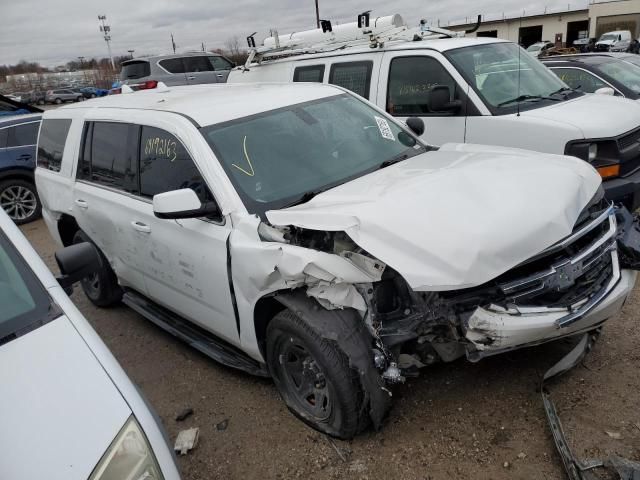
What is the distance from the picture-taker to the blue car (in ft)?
28.5

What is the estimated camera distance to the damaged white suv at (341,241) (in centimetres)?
240

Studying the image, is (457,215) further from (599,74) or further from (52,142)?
(599,74)

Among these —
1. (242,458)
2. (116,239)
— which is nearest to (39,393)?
(242,458)

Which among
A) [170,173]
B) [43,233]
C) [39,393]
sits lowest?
[43,233]

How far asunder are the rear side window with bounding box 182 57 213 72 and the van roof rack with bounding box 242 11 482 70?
26.2 feet

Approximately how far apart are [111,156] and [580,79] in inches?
272

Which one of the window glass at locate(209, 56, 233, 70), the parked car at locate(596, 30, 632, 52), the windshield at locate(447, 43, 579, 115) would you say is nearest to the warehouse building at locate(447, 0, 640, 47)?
the parked car at locate(596, 30, 632, 52)

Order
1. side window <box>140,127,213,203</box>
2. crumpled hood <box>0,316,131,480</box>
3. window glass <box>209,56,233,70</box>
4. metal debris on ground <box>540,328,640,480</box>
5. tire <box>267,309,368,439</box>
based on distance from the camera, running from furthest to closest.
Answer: window glass <box>209,56,233,70</box> → side window <box>140,127,213,203</box> → tire <box>267,309,368,439</box> → metal debris on ground <box>540,328,640,480</box> → crumpled hood <box>0,316,131,480</box>

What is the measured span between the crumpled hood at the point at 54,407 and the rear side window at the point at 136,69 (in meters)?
13.5

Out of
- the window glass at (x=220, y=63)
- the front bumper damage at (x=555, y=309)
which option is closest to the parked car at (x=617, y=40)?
the window glass at (x=220, y=63)

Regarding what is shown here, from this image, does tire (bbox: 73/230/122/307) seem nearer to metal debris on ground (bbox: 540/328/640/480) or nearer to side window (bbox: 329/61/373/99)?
side window (bbox: 329/61/373/99)

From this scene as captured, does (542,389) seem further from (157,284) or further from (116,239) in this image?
(116,239)

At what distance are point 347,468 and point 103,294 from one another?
307cm

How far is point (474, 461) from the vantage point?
102 inches
